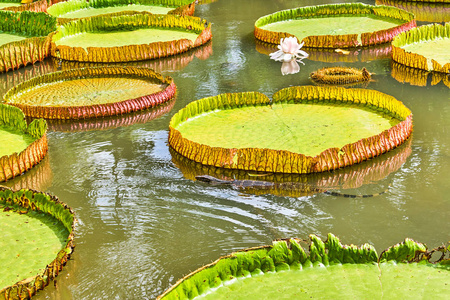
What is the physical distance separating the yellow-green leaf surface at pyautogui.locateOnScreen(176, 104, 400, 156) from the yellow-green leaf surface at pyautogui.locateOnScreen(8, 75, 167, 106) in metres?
1.22

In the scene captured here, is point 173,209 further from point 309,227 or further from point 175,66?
point 175,66

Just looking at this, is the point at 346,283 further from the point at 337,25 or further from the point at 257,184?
the point at 337,25

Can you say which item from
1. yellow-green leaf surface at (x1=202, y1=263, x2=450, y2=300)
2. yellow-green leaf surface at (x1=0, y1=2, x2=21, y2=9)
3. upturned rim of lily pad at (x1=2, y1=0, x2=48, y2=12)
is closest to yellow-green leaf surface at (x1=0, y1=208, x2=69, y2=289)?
yellow-green leaf surface at (x1=202, y1=263, x2=450, y2=300)

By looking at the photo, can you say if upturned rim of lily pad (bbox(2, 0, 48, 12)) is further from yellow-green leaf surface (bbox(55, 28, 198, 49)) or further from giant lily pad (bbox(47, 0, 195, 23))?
yellow-green leaf surface (bbox(55, 28, 198, 49))

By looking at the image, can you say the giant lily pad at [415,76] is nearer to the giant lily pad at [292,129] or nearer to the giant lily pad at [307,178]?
the giant lily pad at [292,129]

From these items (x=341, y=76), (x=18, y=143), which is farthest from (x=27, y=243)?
(x=341, y=76)

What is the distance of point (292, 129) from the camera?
4.88 meters

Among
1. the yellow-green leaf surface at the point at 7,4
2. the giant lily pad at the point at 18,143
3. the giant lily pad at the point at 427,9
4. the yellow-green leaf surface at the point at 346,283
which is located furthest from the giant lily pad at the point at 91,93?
the yellow-green leaf surface at the point at 7,4

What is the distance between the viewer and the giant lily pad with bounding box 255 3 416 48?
7742 mm

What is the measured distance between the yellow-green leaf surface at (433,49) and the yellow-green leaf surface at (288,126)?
1948 mm

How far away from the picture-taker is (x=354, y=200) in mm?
4031

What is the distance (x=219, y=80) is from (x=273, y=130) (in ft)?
6.47

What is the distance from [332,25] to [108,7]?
13.3 ft

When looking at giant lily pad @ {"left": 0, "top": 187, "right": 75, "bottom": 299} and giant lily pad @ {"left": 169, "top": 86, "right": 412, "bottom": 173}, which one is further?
giant lily pad @ {"left": 169, "top": 86, "right": 412, "bottom": 173}
